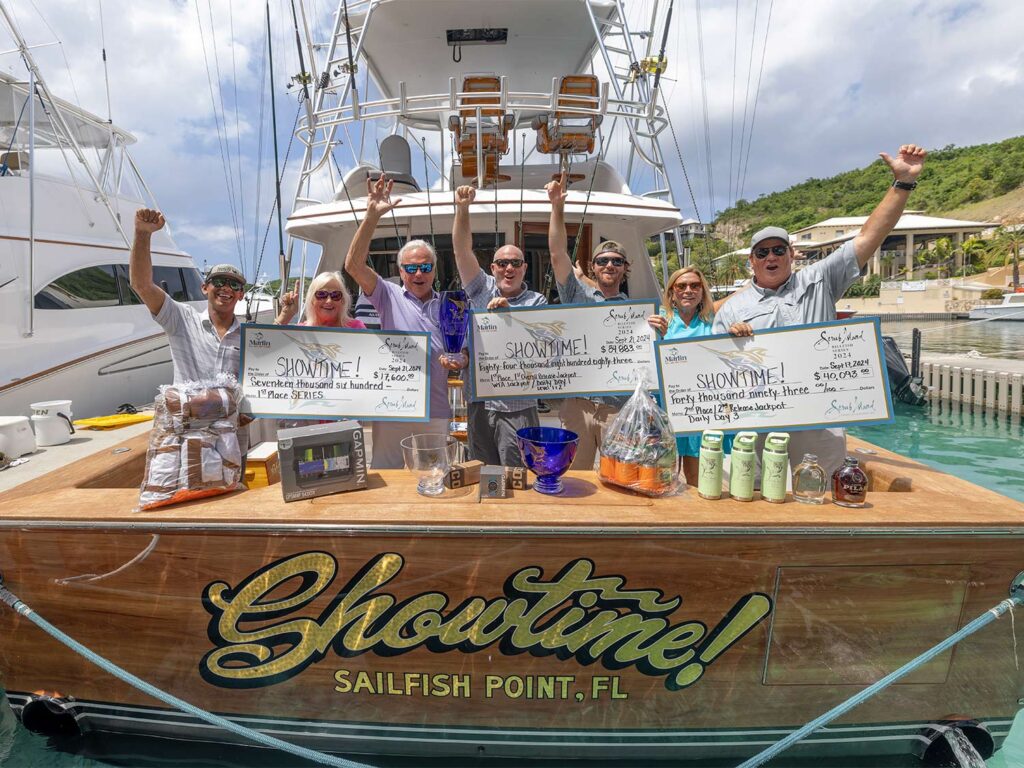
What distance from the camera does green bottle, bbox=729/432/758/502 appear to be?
1.80 meters

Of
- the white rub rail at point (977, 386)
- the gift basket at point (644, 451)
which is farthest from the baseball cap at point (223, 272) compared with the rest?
the white rub rail at point (977, 386)

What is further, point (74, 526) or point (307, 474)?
point (307, 474)

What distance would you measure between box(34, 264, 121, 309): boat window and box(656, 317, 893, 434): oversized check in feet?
24.5

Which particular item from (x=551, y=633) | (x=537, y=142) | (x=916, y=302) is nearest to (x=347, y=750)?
(x=551, y=633)

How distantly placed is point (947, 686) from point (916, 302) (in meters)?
48.7

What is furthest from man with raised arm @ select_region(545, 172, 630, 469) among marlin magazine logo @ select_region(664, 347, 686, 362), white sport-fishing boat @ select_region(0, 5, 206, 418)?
white sport-fishing boat @ select_region(0, 5, 206, 418)

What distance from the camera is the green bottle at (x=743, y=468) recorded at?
1799 mm

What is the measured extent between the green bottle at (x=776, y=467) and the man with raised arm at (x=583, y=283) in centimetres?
94

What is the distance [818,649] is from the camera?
5.74ft

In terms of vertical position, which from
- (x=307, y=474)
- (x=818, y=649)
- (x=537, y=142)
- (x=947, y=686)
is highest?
(x=537, y=142)

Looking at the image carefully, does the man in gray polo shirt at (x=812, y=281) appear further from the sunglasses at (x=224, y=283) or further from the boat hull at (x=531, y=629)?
the sunglasses at (x=224, y=283)

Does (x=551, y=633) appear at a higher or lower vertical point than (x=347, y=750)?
higher

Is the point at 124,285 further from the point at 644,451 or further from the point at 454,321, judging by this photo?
the point at 644,451

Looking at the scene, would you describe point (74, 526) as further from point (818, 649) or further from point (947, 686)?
point (947, 686)
